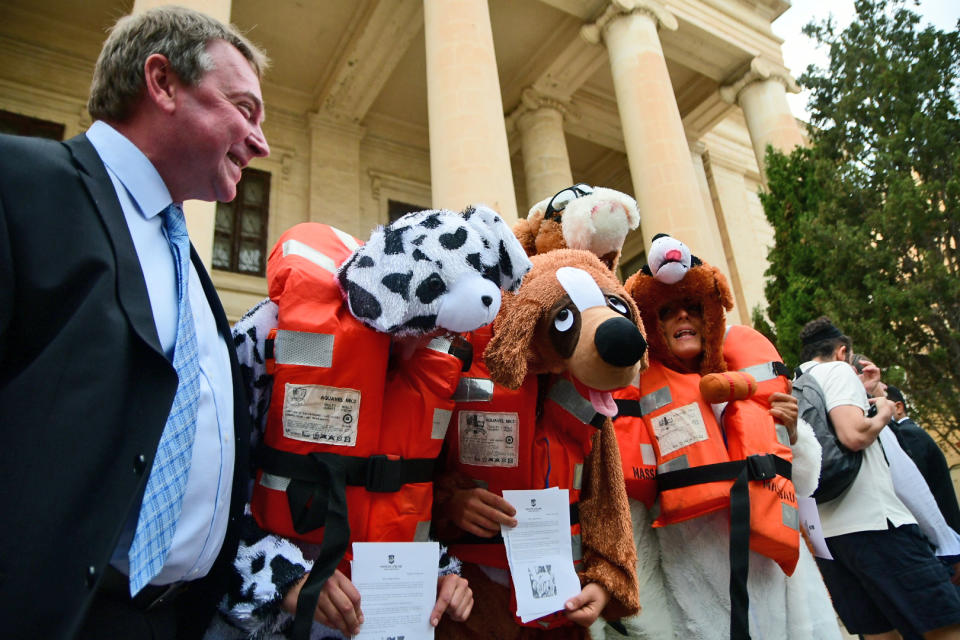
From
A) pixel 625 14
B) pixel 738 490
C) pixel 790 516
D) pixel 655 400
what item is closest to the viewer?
pixel 738 490

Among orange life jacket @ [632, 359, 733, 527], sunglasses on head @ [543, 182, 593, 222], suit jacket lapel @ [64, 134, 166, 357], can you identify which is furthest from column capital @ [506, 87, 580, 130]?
suit jacket lapel @ [64, 134, 166, 357]

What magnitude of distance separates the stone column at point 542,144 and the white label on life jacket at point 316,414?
10.2 m

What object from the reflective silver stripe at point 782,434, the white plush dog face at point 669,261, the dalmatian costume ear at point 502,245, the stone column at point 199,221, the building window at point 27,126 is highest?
the building window at point 27,126

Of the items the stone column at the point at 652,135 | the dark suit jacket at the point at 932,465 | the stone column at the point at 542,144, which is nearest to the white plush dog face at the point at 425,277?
the dark suit jacket at the point at 932,465

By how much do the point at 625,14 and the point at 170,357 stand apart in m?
11.2

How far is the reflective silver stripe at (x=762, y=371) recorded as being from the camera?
2625 mm

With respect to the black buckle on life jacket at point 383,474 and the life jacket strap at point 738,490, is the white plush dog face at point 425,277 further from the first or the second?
the life jacket strap at point 738,490

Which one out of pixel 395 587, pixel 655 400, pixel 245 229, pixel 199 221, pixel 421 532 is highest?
pixel 245 229

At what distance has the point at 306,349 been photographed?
151 cm

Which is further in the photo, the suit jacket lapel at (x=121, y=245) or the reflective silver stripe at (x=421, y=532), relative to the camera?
the reflective silver stripe at (x=421, y=532)

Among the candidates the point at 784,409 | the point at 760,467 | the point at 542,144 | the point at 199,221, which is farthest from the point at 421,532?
the point at 542,144

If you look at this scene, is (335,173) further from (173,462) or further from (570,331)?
(173,462)

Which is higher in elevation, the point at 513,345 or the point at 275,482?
the point at 513,345

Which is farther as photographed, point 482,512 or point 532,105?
point 532,105
